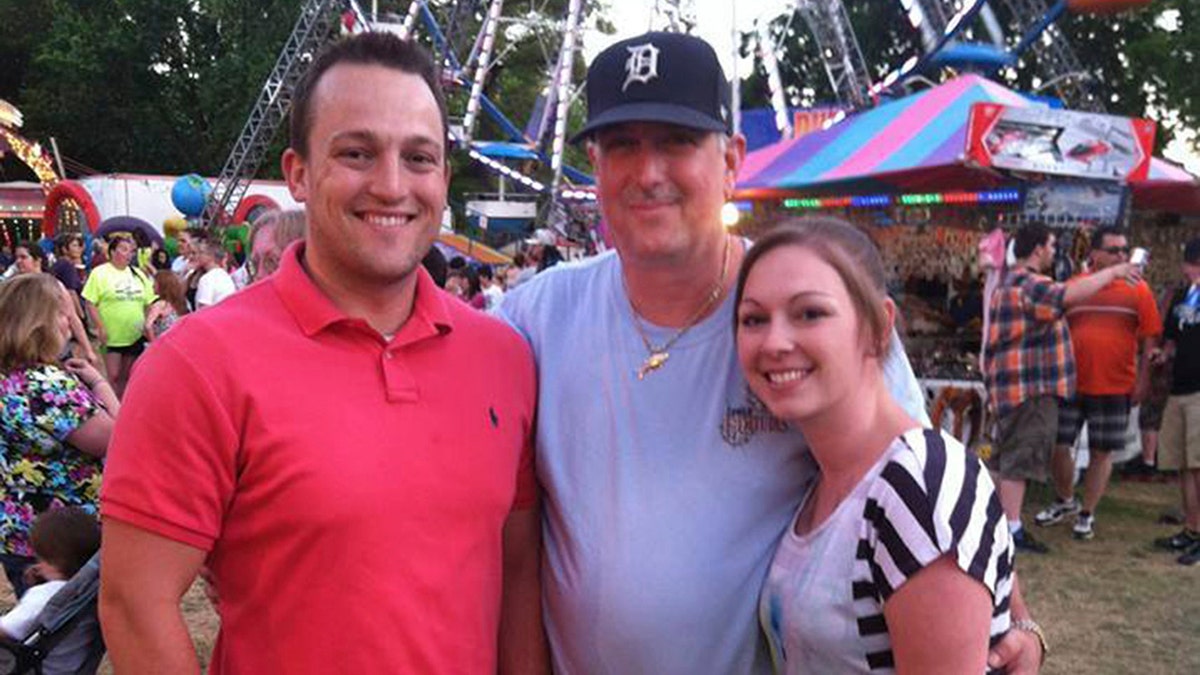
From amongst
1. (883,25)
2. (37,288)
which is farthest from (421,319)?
(883,25)

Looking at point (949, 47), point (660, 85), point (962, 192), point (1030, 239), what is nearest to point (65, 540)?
point (660, 85)

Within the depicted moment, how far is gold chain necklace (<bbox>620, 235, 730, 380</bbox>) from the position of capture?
6.56 feet

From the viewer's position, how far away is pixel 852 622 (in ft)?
5.57

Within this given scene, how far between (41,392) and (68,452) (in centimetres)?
24

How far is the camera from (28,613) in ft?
10.8

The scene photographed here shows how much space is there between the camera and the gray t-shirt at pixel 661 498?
6.17ft

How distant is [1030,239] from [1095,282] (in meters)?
0.48

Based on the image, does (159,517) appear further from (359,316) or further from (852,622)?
(852,622)

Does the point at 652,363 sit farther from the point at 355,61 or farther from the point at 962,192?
the point at 962,192

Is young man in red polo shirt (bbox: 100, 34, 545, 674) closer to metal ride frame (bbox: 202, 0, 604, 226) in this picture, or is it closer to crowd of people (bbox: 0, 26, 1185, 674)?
crowd of people (bbox: 0, 26, 1185, 674)

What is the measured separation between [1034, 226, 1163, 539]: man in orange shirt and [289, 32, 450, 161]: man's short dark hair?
6.14 metres

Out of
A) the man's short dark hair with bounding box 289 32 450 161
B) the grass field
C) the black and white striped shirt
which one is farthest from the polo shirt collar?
the grass field

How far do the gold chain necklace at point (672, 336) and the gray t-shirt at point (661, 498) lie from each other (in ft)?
0.04

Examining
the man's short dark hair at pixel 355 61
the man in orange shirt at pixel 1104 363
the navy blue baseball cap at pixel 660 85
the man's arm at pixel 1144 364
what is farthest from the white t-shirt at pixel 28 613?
the man's arm at pixel 1144 364
